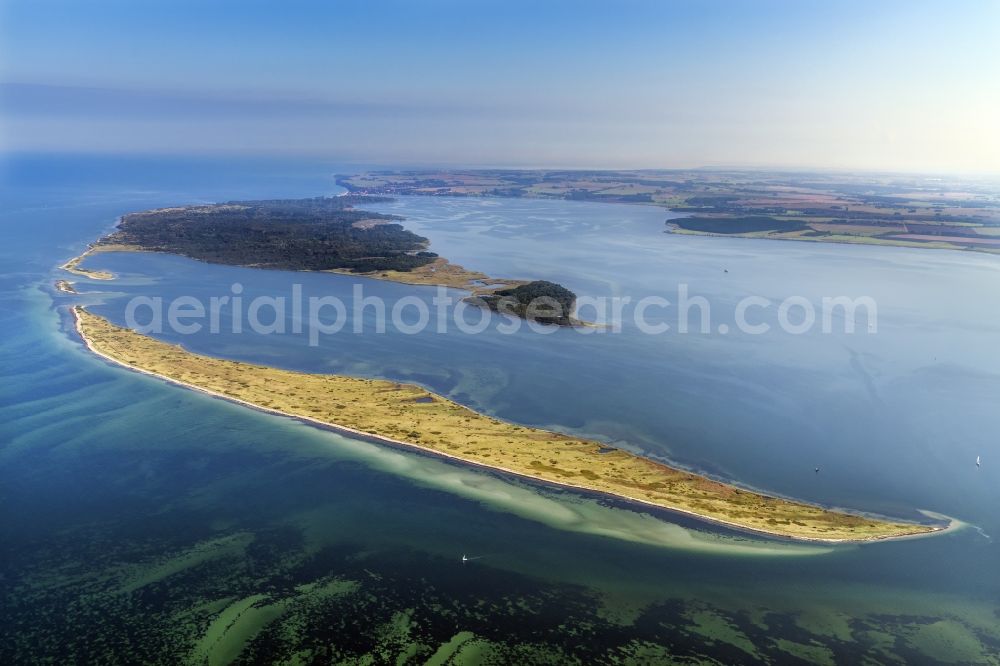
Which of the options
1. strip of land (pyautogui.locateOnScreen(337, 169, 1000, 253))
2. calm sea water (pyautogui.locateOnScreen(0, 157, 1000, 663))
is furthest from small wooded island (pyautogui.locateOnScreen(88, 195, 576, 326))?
strip of land (pyautogui.locateOnScreen(337, 169, 1000, 253))

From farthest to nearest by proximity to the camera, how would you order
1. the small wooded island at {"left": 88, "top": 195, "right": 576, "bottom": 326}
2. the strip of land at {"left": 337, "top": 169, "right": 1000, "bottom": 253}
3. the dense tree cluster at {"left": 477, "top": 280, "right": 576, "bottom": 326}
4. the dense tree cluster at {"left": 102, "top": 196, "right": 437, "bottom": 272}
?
the strip of land at {"left": 337, "top": 169, "right": 1000, "bottom": 253} < the dense tree cluster at {"left": 102, "top": 196, "right": 437, "bottom": 272} < the small wooded island at {"left": 88, "top": 195, "right": 576, "bottom": 326} < the dense tree cluster at {"left": 477, "top": 280, "right": 576, "bottom": 326}

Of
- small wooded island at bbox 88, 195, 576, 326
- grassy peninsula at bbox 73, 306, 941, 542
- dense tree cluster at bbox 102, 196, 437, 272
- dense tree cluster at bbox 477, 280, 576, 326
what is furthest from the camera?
dense tree cluster at bbox 102, 196, 437, 272

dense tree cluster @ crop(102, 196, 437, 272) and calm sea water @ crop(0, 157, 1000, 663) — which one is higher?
dense tree cluster @ crop(102, 196, 437, 272)

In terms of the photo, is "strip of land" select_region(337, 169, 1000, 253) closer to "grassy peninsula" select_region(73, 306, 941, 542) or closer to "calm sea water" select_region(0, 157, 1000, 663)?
"calm sea water" select_region(0, 157, 1000, 663)

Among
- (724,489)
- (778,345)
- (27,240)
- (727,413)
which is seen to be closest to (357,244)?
(27,240)

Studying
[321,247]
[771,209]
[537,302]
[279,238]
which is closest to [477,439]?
[537,302]

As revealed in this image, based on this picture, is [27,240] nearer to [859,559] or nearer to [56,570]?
[56,570]

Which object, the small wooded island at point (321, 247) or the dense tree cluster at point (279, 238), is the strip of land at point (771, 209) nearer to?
the dense tree cluster at point (279, 238)

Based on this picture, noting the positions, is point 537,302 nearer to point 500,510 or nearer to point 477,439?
point 477,439

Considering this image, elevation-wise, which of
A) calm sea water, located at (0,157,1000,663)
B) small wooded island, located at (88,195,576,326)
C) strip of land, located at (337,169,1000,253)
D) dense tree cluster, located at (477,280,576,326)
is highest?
strip of land, located at (337,169,1000,253)
